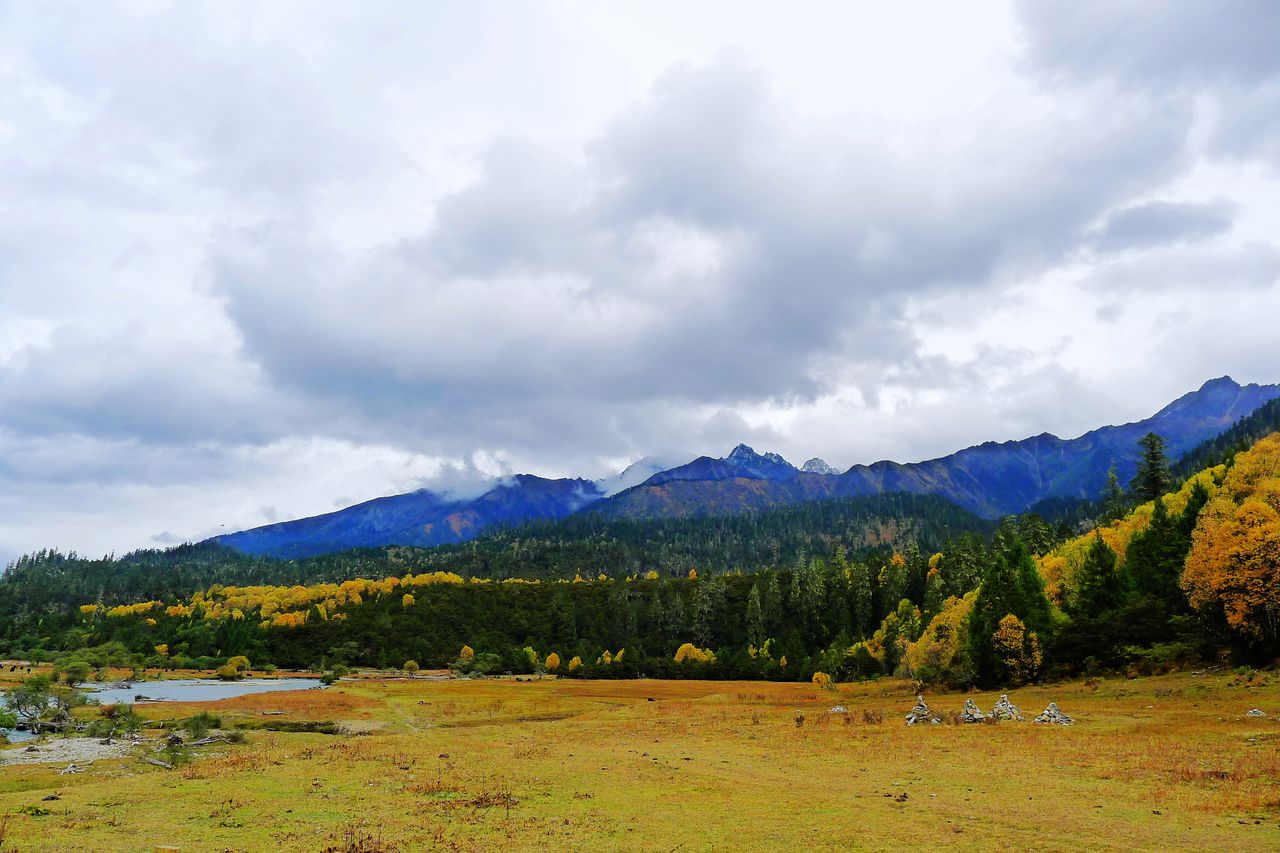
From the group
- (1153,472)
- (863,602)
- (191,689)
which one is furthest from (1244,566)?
(191,689)

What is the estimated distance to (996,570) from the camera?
262 ft

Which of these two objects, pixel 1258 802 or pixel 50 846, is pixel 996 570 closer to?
pixel 1258 802

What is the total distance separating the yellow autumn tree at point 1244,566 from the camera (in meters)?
56.3

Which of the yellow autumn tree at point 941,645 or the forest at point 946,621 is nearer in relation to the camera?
the forest at point 946,621

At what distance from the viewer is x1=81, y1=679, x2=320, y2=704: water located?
325 ft

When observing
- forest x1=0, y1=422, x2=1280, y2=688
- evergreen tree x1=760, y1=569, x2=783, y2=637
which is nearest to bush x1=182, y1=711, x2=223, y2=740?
forest x1=0, y1=422, x2=1280, y2=688

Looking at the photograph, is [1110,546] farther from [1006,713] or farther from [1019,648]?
[1006,713]

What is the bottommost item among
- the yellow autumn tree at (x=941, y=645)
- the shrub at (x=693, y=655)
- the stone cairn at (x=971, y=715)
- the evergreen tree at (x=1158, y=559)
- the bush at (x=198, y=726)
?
the shrub at (x=693, y=655)

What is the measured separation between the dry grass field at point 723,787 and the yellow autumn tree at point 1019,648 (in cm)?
1505

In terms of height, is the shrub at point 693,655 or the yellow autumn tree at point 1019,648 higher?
the yellow autumn tree at point 1019,648

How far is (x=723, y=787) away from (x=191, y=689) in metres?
123

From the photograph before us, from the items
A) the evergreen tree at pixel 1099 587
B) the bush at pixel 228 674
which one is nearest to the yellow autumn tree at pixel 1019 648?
the evergreen tree at pixel 1099 587

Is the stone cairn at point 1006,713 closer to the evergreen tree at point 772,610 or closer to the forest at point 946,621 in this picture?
the forest at point 946,621

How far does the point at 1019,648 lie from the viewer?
237 ft
